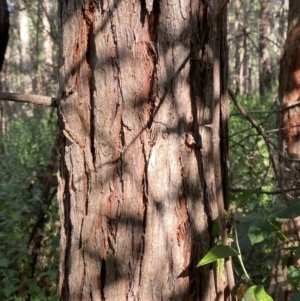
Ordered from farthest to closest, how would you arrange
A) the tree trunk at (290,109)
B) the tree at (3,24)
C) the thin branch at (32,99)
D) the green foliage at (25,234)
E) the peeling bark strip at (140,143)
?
1. the green foliage at (25,234)
2. the tree trunk at (290,109)
3. the tree at (3,24)
4. the thin branch at (32,99)
5. the peeling bark strip at (140,143)

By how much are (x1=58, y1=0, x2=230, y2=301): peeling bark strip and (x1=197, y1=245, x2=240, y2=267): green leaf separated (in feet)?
0.19

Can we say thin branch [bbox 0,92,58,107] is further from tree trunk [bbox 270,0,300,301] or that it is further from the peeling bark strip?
tree trunk [bbox 270,0,300,301]

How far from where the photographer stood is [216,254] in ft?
3.76

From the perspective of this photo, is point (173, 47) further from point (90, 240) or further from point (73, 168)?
point (90, 240)

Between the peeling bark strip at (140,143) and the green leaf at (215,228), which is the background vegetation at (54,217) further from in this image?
the peeling bark strip at (140,143)

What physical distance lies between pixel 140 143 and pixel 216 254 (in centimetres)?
30

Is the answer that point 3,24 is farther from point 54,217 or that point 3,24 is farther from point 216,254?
point 54,217

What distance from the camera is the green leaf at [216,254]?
113cm

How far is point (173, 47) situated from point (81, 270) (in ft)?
1.82

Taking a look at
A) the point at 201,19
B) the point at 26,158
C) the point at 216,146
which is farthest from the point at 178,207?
the point at 26,158

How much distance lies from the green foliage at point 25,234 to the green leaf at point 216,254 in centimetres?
136

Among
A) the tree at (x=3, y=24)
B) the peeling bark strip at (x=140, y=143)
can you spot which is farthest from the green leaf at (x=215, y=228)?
the tree at (x=3, y=24)

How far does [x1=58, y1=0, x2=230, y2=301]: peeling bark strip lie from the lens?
3.70 feet

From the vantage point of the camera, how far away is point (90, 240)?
46.5 inches
